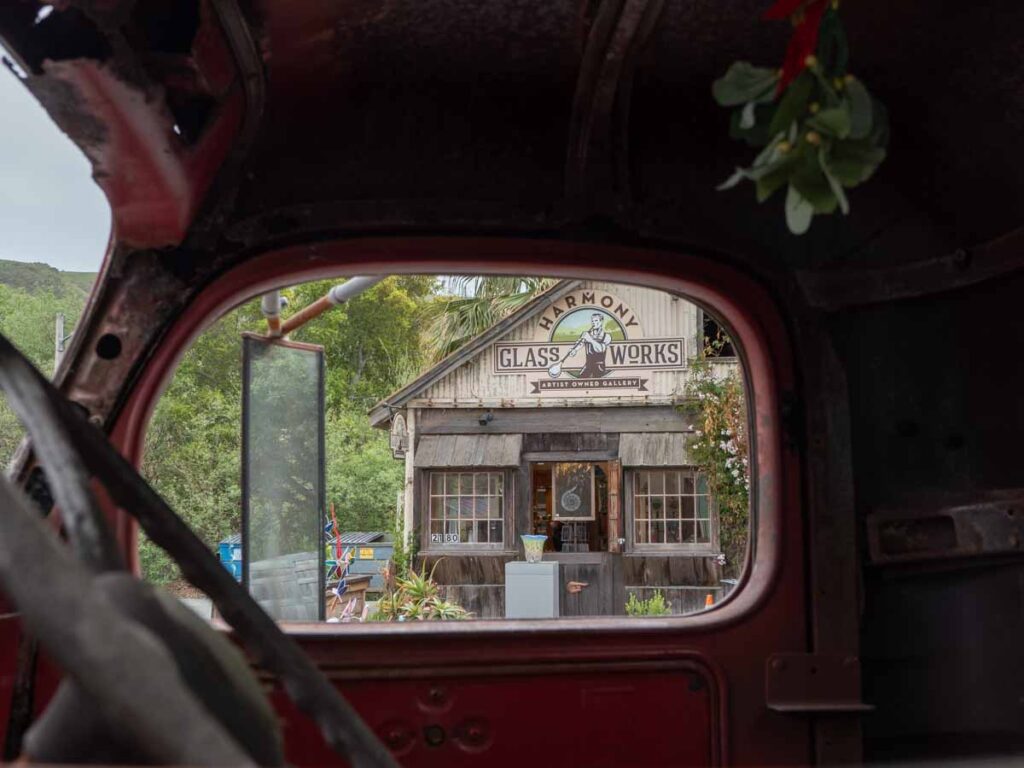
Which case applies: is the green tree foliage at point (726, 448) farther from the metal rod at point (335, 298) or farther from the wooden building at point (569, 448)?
the metal rod at point (335, 298)

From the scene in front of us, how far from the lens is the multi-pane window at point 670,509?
1156 cm

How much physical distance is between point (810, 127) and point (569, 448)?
408 inches

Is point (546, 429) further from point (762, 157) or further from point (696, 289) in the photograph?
point (762, 157)

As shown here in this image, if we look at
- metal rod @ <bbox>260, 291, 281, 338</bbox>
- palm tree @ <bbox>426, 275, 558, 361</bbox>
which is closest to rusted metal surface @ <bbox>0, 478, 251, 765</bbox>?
metal rod @ <bbox>260, 291, 281, 338</bbox>

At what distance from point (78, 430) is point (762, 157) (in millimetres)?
763

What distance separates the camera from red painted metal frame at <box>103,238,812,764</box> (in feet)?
6.53

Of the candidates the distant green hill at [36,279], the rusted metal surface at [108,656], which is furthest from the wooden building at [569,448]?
the distant green hill at [36,279]

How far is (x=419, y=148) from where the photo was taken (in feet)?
7.15

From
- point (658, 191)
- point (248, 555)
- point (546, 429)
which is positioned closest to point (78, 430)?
point (658, 191)

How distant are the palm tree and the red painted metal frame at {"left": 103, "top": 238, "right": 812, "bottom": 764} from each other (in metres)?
11.2

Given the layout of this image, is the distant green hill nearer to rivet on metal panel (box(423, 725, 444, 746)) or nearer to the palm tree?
the palm tree

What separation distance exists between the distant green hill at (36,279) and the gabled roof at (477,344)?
1381 centimetres

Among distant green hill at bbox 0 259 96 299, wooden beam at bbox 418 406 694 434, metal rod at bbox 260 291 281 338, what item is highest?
distant green hill at bbox 0 259 96 299

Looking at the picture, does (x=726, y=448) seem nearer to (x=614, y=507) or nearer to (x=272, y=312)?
(x=614, y=507)
